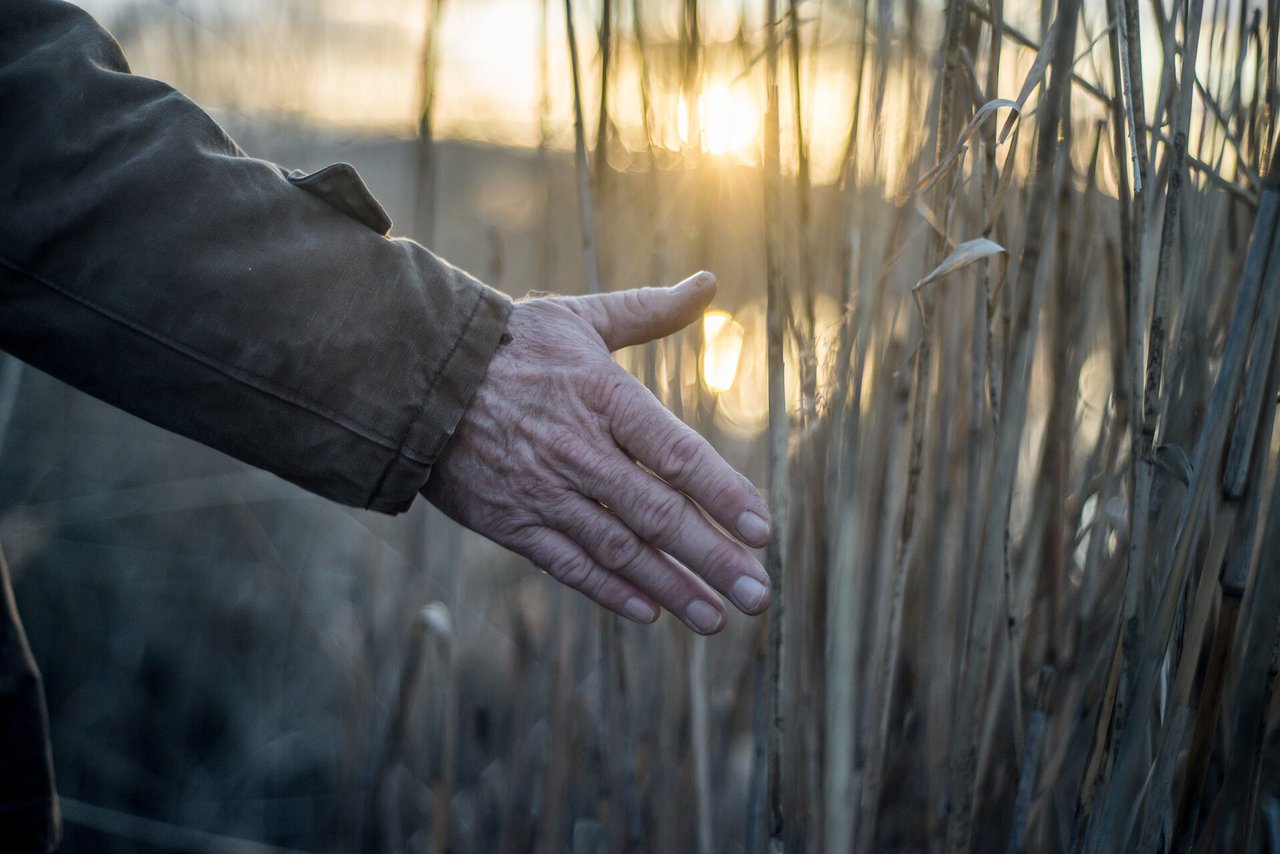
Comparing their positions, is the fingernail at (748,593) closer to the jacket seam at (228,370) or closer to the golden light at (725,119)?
the jacket seam at (228,370)

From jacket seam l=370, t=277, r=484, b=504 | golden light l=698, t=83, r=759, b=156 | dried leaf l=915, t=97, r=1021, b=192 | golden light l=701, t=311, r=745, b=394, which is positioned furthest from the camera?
golden light l=701, t=311, r=745, b=394

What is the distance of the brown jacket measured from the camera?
0.58m

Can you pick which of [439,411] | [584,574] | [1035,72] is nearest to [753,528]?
[584,574]

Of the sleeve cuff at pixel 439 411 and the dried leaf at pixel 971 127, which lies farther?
the sleeve cuff at pixel 439 411

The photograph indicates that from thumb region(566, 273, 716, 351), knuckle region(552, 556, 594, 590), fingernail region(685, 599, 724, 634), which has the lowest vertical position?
fingernail region(685, 599, 724, 634)

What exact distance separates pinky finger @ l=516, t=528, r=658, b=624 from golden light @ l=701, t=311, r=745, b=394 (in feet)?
1.09

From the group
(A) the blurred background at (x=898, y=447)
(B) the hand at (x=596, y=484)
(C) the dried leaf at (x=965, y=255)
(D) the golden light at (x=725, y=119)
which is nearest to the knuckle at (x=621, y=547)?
(B) the hand at (x=596, y=484)

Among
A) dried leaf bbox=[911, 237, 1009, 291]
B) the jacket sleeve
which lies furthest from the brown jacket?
dried leaf bbox=[911, 237, 1009, 291]

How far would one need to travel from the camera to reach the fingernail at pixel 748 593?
61 centimetres

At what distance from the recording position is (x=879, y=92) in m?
0.69

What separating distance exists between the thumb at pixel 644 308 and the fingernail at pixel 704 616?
9.0 inches

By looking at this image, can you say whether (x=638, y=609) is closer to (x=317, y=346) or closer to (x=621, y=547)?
(x=621, y=547)

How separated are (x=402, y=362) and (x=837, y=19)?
1.72ft

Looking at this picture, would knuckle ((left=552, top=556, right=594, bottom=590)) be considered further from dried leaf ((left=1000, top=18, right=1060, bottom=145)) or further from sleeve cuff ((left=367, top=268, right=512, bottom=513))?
dried leaf ((left=1000, top=18, right=1060, bottom=145))
